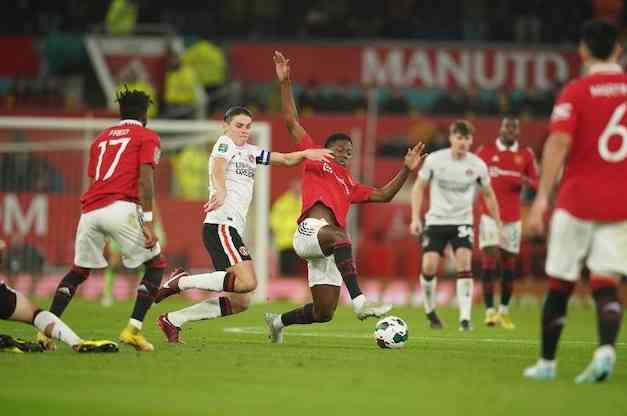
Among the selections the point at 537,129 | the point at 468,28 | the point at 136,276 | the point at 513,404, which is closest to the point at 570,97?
the point at 513,404

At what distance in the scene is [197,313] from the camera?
40.3 ft

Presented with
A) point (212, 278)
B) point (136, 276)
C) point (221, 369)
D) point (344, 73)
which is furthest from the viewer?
point (344, 73)

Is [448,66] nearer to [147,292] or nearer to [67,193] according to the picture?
[67,193]

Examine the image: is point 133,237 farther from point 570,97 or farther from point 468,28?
point 468,28

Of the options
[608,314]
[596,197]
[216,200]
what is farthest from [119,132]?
[608,314]

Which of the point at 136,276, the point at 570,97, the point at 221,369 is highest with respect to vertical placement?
the point at 570,97

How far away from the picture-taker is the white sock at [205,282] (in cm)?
1207

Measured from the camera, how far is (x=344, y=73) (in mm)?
32969

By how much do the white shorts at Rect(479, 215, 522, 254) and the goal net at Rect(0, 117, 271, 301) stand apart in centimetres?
569

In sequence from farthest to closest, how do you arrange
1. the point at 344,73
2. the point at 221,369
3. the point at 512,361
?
1. the point at 344,73
2. the point at 512,361
3. the point at 221,369

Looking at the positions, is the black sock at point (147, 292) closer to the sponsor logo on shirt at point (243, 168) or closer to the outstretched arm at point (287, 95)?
the sponsor logo on shirt at point (243, 168)

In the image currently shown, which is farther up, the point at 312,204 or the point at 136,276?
the point at 312,204

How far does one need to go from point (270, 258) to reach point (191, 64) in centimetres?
615

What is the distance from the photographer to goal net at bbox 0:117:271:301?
23219 millimetres
